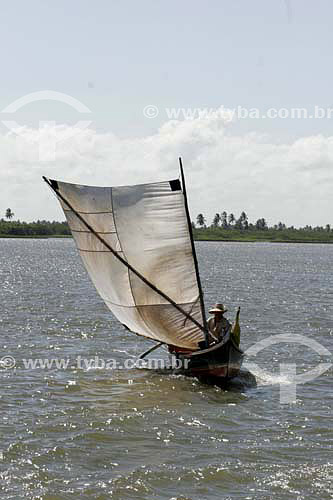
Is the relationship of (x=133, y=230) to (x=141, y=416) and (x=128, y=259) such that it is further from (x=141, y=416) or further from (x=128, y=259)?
(x=141, y=416)

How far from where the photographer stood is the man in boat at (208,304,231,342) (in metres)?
20.8

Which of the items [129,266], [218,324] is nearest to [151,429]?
[218,324]

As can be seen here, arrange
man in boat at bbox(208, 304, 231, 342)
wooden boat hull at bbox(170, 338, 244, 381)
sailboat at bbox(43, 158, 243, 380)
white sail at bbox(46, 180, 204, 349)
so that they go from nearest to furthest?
wooden boat hull at bbox(170, 338, 244, 381) → sailboat at bbox(43, 158, 243, 380) → white sail at bbox(46, 180, 204, 349) → man in boat at bbox(208, 304, 231, 342)

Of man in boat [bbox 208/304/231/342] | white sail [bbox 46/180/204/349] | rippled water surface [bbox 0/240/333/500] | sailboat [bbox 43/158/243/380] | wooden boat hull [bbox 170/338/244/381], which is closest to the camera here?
rippled water surface [bbox 0/240/333/500]

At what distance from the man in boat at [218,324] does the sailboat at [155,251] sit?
0.30m

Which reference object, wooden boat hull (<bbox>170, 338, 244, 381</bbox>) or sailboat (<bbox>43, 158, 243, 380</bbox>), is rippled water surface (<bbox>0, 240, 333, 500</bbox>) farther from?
sailboat (<bbox>43, 158, 243, 380</bbox>)

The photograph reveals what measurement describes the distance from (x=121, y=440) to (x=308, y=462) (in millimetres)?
4022

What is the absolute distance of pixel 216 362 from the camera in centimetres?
2016

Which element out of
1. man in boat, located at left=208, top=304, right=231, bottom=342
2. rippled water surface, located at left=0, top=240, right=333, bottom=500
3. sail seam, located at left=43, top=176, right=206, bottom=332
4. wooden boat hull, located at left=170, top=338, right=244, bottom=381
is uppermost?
sail seam, located at left=43, top=176, right=206, bottom=332

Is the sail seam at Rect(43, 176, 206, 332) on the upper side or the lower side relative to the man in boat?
upper

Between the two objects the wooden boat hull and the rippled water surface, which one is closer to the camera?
the rippled water surface

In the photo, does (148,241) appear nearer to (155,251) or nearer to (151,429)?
(155,251)

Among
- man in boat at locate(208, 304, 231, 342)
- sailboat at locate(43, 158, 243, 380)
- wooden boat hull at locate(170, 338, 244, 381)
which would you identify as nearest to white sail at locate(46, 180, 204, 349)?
sailboat at locate(43, 158, 243, 380)

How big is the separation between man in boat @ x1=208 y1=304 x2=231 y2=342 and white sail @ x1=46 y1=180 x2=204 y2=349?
1.40 ft
